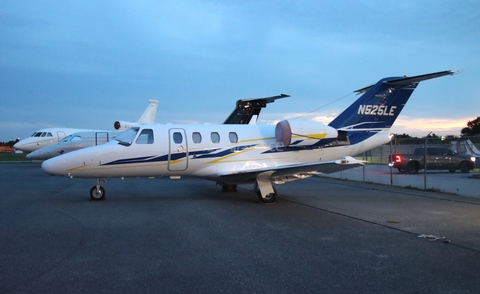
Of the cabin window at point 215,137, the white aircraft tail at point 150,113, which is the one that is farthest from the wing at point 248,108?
the white aircraft tail at point 150,113

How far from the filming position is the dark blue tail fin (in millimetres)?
14055

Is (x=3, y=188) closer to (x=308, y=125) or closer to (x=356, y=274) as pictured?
(x=308, y=125)

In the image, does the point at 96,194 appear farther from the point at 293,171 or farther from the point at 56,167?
the point at 293,171

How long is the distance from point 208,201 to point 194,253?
6.06m

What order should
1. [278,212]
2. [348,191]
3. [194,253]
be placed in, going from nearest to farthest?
[194,253], [278,212], [348,191]

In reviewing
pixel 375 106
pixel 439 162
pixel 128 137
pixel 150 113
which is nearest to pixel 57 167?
pixel 128 137

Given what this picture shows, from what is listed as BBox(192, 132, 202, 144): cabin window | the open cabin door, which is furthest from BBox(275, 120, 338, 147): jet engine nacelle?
the open cabin door

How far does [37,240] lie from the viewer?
7176 millimetres

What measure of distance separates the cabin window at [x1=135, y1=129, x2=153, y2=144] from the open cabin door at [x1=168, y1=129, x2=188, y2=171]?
0.57m

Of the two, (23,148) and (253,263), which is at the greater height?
(23,148)

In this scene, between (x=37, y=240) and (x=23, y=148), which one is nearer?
(x=37, y=240)

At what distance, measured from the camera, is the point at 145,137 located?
40.7 ft

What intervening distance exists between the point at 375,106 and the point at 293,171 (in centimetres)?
459

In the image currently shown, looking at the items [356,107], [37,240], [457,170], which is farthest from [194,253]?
[457,170]
